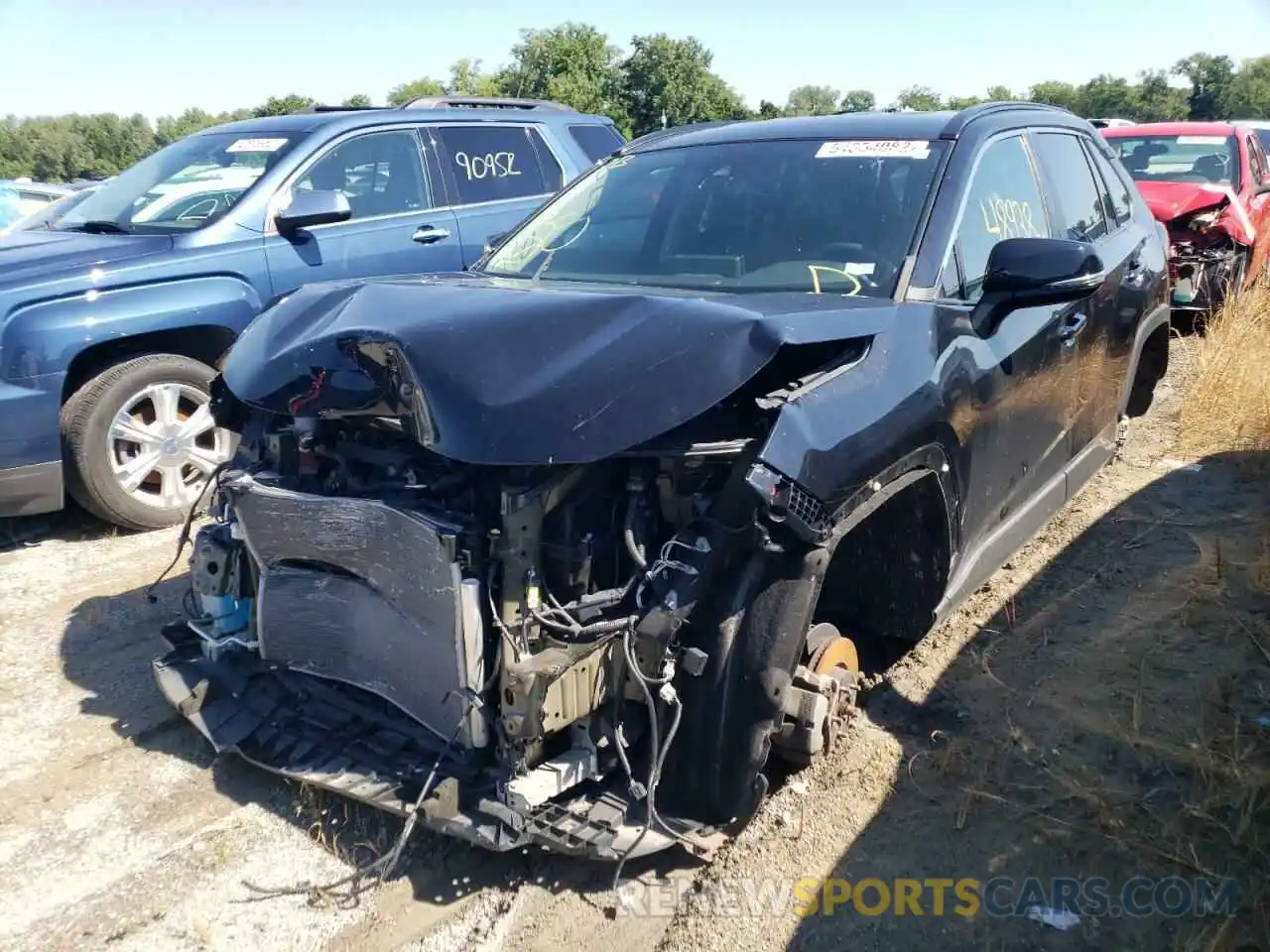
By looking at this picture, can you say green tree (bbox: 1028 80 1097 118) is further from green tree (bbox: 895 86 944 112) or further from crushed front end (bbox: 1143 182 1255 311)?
crushed front end (bbox: 1143 182 1255 311)

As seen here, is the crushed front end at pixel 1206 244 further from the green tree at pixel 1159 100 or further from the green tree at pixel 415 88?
the green tree at pixel 1159 100

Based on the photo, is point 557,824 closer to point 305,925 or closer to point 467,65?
point 305,925

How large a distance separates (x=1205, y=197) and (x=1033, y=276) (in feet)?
21.0

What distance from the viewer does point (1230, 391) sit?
Result: 20.6 ft

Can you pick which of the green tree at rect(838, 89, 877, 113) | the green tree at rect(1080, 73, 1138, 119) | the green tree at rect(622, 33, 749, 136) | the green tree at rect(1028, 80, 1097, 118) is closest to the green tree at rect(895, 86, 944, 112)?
the green tree at rect(838, 89, 877, 113)

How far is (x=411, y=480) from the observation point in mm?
2754

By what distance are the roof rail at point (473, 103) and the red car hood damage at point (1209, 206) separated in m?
4.90

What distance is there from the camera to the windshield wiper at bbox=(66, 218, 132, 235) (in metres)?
5.53

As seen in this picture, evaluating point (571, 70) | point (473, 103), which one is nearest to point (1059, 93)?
point (571, 70)

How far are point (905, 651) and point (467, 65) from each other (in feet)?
158

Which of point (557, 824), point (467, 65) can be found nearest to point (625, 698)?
point (557, 824)

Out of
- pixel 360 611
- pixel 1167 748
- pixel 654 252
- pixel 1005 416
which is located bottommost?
pixel 1167 748

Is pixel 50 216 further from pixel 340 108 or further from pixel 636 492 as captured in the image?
pixel 636 492

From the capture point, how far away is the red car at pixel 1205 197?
8047mm
